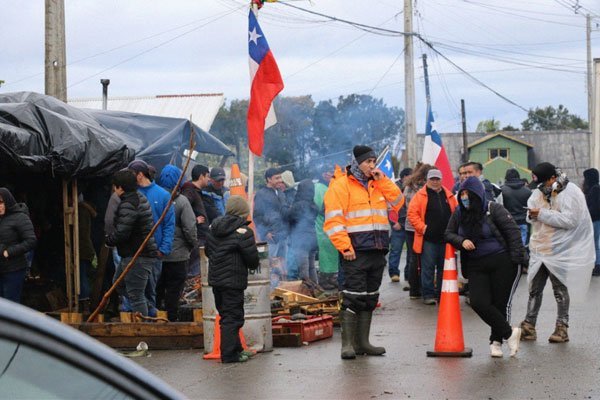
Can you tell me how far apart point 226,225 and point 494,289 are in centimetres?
254

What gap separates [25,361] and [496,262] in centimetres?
833

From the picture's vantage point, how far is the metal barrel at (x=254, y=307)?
34.9 ft

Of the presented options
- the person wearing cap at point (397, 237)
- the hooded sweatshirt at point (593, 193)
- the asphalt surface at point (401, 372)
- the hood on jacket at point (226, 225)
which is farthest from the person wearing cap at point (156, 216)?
the hooded sweatshirt at point (593, 193)

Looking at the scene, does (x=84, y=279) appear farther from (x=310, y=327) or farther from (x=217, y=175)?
(x=310, y=327)

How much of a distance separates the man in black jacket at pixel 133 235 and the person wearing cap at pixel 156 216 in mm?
305

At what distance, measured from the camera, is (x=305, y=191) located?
16.7 metres

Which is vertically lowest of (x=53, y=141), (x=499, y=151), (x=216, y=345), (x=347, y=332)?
(x=216, y=345)

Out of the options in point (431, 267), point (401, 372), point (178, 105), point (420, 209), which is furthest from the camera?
point (178, 105)

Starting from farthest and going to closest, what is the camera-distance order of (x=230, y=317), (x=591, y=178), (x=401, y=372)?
(x=591, y=178)
(x=230, y=317)
(x=401, y=372)

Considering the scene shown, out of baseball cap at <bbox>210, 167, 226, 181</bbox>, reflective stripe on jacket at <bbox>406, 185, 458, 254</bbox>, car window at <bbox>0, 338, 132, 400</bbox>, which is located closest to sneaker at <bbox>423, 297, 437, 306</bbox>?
reflective stripe on jacket at <bbox>406, 185, 458, 254</bbox>

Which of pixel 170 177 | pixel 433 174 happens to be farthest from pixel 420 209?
pixel 170 177

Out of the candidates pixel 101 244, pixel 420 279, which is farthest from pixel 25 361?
pixel 420 279

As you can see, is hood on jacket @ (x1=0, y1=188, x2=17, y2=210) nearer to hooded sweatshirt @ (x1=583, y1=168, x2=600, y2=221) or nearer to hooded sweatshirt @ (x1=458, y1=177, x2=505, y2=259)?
hooded sweatshirt @ (x1=458, y1=177, x2=505, y2=259)

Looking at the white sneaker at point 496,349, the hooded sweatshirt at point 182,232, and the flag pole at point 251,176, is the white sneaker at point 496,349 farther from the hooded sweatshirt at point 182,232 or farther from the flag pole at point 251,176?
the hooded sweatshirt at point 182,232
